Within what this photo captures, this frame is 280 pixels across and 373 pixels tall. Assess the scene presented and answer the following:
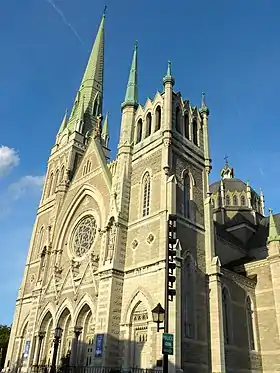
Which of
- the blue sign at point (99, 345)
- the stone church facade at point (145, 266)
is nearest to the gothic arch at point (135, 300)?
the stone church facade at point (145, 266)

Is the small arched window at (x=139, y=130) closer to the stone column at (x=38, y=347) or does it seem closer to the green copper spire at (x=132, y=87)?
the green copper spire at (x=132, y=87)

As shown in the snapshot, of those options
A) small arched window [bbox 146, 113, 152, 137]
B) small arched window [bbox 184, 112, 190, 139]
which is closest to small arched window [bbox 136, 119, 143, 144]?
small arched window [bbox 146, 113, 152, 137]

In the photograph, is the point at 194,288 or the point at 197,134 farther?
the point at 197,134

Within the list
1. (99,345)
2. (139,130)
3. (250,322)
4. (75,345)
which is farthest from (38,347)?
(139,130)

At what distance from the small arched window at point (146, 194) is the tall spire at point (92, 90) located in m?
17.4

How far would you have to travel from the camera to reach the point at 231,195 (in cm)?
4369

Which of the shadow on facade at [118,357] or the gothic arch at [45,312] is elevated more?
the gothic arch at [45,312]

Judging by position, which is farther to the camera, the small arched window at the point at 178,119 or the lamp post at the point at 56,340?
the small arched window at the point at 178,119

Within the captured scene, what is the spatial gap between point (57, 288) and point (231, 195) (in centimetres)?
2365

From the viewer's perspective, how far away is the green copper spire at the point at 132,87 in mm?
32375

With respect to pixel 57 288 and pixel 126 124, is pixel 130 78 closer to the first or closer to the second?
pixel 126 124

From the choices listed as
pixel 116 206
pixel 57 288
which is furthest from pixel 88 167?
pixel 57 288

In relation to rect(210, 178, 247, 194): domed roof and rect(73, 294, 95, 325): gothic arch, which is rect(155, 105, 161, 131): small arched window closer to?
rect(73, 294, 95, 325): gothic arch

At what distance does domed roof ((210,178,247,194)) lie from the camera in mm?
44469
